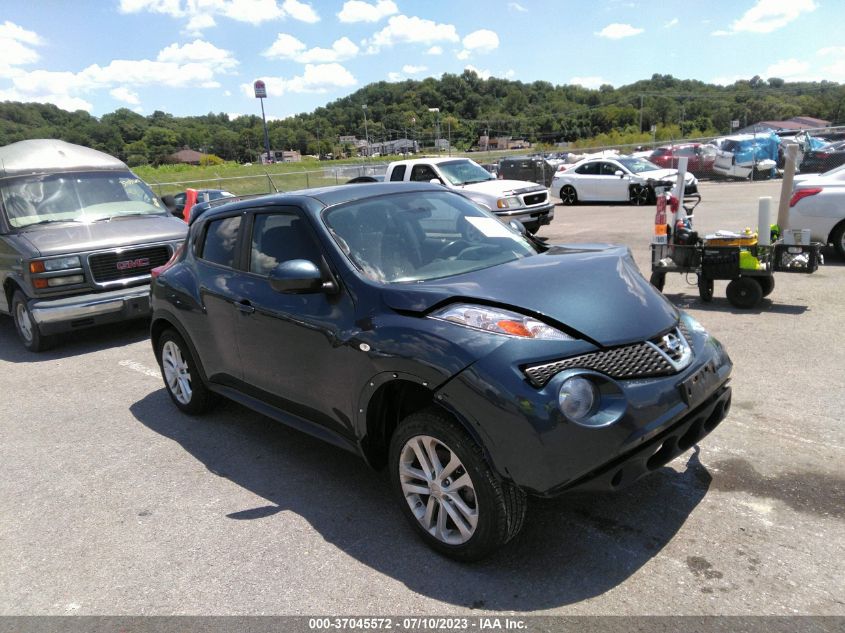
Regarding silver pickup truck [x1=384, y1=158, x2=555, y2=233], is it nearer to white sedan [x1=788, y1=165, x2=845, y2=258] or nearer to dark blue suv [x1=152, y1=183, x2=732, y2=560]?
white sedan [x1=788, y1=165, x2=845, y2=258]

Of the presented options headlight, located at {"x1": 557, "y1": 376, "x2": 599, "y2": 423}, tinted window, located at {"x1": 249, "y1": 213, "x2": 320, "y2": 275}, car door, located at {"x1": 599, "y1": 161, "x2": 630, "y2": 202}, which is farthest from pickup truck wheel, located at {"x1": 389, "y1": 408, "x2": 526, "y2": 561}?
car door, located at {"x1": 599, "y1": 161, "x2": 630, "y2": 202}

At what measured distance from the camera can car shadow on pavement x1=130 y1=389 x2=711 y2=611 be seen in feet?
9.43

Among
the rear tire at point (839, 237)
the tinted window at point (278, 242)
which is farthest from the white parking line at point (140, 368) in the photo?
the rear tire at point (839, 237)

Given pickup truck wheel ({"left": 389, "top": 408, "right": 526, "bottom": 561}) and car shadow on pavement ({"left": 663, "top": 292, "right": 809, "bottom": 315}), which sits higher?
pickup truck wheel ({"left": 389, "top": 408, "right": 526, "bottom": 561})

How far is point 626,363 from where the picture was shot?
113 inches

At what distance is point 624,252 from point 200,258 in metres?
3.11

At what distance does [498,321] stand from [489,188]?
11.2 metres

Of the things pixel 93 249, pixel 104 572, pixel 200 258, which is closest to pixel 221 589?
pixel 104 572

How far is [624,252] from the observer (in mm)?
3891

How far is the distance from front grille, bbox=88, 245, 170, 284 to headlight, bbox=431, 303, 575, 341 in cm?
617

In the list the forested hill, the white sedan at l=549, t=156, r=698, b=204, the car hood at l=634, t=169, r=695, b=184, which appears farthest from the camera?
the forested hill

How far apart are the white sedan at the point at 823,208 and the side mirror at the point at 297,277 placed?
8.41 metres

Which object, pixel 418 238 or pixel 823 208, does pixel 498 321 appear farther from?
pixel 823 208

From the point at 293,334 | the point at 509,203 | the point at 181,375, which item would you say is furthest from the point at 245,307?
the point at 509,203
